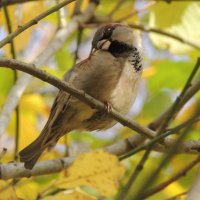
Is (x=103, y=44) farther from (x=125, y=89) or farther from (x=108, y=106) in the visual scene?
(x=108, y=106)

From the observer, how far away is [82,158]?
154 centimetres

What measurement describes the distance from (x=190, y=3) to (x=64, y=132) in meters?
0.92

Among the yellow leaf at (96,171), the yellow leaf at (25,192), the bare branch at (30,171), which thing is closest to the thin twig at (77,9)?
the bare branch at (30,171)

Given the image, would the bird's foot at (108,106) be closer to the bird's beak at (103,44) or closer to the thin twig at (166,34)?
the bird's beak at (103,44)

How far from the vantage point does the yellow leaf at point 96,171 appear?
1539mm

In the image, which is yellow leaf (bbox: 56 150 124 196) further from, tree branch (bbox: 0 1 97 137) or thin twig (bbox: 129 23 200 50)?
thin twig (bbox: 129 23 200 50)

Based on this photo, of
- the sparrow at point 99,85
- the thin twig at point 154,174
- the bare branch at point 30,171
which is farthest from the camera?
the sparrow at point 99,85

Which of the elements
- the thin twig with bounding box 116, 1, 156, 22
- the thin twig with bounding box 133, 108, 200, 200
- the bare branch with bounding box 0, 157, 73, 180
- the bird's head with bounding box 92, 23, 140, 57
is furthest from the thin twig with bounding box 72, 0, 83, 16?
the thin twig with bounding box 133, 108, 200, 200

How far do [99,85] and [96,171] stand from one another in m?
0.74

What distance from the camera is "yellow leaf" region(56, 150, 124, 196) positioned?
154cm

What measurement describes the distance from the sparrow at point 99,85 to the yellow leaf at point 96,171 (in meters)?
0.62

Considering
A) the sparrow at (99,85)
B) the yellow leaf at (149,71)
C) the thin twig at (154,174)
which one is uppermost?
the yellow leaf at (149,71)

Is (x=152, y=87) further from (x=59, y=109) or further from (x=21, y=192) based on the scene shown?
(x=21, y=192)

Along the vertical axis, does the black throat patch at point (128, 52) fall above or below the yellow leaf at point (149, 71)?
below
